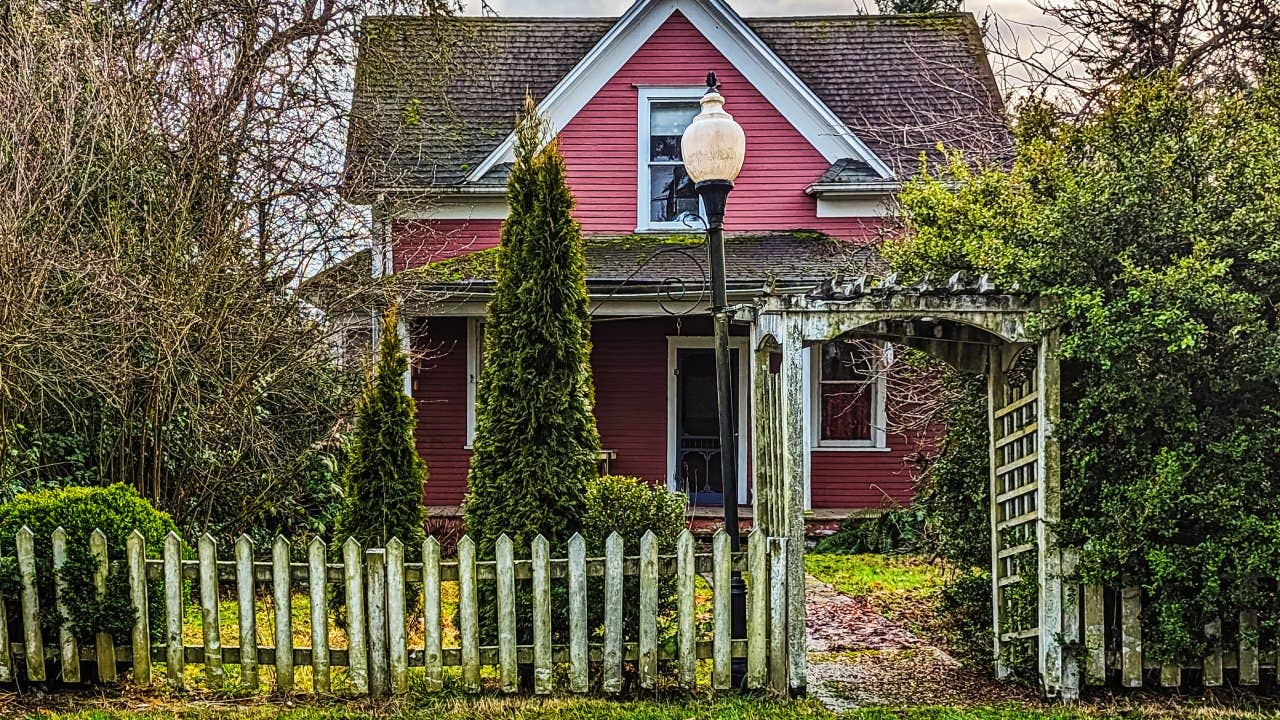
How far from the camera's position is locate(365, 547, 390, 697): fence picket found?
6074 millimetres

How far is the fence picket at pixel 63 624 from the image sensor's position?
598 centimetres

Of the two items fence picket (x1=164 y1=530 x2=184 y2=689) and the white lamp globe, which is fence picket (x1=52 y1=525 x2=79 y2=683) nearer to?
fence picket (x1=164 y1=530 x2=184 y2=689)

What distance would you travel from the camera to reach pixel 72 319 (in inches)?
268

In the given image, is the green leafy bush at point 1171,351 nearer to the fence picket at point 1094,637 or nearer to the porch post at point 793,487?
the fence picket at point 1094,637

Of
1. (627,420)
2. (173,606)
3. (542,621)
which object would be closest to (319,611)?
(173,606)

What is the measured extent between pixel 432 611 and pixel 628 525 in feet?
4.09

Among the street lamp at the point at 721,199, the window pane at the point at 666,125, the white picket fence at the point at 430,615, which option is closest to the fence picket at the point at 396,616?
the white picket fence at the point at 430,615

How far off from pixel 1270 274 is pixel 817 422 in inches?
329

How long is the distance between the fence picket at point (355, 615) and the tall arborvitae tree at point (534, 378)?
2.46 feet

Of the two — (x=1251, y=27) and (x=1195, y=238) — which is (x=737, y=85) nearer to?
(x=1251, y=27)

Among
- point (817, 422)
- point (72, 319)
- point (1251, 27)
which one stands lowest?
point (817, 422)

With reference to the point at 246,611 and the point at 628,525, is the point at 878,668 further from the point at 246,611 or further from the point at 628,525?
the point at 246,611

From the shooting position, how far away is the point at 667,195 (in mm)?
13883

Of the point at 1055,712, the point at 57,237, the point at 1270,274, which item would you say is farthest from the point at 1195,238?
the point at 57,237
